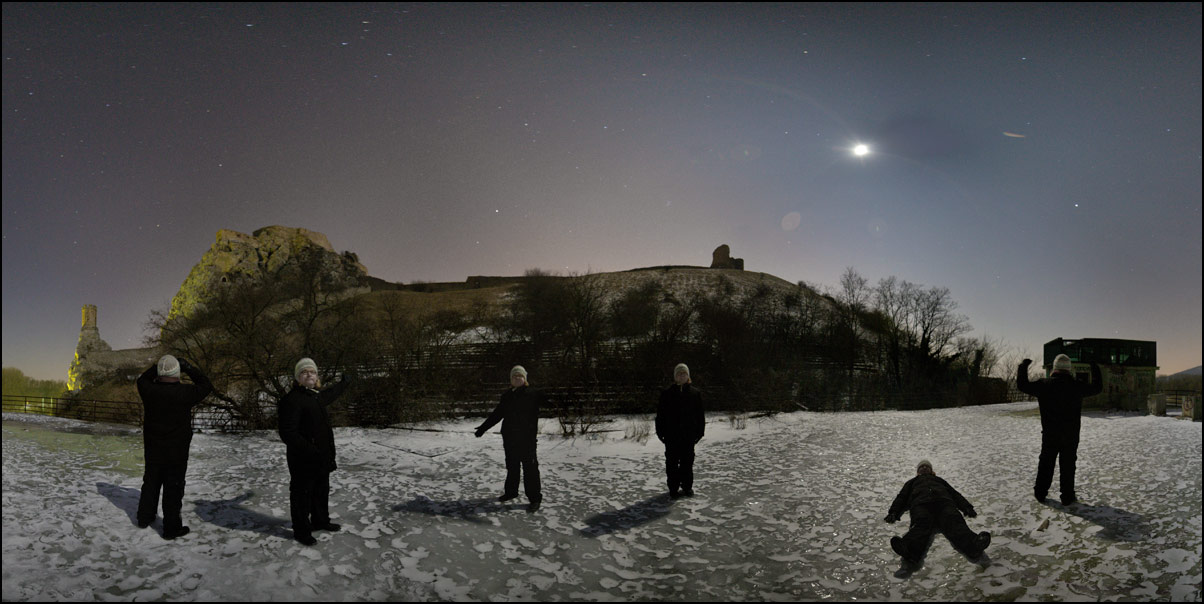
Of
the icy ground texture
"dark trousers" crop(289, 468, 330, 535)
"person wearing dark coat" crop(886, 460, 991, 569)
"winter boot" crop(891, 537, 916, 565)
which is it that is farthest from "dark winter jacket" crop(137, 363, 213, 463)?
"person wearing dark coat" crop(886, 460, 991, 569)

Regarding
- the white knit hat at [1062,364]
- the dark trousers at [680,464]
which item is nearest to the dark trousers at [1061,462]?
the white knit hat at [1062,364]

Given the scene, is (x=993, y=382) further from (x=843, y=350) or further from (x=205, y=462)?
(x=205, y=462)

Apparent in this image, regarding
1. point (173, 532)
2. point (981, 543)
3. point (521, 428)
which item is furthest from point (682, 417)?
point (173, 532)

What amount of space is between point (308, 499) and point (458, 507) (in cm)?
236

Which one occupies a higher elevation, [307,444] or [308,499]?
[307,444]

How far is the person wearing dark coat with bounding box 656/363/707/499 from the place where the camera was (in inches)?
355

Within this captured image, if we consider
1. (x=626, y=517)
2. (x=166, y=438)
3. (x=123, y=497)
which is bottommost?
(x=626, y=517)

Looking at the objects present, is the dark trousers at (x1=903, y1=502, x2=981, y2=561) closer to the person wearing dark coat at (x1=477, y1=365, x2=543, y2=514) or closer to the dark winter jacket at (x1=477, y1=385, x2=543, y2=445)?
the person wearing dark coat at (x1=477, y1=365, x2=543, y2=514)

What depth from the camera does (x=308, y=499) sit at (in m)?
6.52

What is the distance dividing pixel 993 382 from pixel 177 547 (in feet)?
123

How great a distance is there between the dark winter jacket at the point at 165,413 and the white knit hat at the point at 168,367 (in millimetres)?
103

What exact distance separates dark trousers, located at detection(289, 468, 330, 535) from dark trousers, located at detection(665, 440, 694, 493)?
4.89 metres

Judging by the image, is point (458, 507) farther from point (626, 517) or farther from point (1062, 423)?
point (1062, 423)

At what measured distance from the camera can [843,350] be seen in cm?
4034
